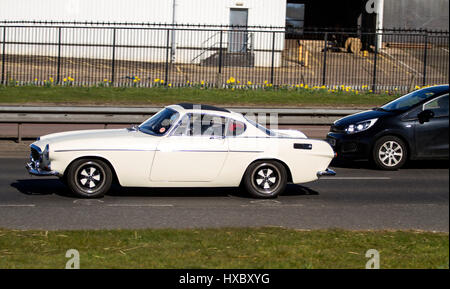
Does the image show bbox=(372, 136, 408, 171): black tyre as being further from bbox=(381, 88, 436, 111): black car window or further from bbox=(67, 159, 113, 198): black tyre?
bbox=(67, 159, 113, 198): black tyre

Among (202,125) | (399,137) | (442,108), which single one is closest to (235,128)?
(202,125)

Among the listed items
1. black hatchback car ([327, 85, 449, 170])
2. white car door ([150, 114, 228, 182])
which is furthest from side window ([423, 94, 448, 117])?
black hatchback car ([327, 85, 449, 170])

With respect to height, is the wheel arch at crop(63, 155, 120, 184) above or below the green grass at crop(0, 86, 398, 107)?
below

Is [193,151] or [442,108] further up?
[442,108]

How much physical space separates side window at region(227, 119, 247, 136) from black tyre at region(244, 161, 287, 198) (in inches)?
20.8

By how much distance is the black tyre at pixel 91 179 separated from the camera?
35.2 feet

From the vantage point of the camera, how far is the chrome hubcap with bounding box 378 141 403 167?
14.3 metres

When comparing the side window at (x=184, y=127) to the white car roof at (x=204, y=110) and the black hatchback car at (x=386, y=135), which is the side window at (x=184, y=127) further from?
the black hatchback car at (x=386, y=135)

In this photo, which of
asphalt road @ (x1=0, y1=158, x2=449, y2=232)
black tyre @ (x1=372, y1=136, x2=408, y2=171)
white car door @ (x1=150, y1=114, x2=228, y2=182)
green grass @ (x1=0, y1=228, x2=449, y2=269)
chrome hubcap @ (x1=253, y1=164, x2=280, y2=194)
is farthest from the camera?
black tyre @ (x1=372, y1=136, x2=408, y2=171)

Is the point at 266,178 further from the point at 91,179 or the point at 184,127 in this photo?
the point at 91,179

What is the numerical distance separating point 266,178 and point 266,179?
0.01 metres

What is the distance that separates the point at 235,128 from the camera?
1115cm

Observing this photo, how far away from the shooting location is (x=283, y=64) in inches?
1297

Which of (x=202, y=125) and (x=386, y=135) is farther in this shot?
(x=386, y=135)
